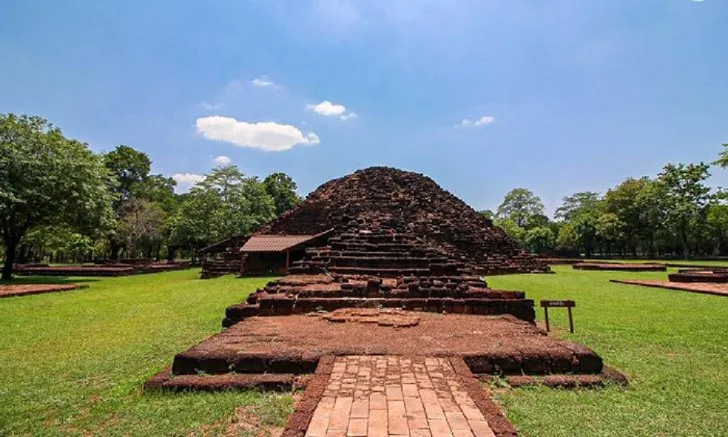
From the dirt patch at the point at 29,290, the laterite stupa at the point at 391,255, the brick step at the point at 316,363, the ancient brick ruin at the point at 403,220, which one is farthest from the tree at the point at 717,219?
the dirt patch at the point at 29,290

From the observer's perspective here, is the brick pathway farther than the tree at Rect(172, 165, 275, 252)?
No

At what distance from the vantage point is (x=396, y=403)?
10.6 ft

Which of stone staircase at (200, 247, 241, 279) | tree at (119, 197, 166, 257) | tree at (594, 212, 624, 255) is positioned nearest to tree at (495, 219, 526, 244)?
tree at (594, 212, 624, 255)

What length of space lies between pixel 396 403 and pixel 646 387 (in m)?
2.83

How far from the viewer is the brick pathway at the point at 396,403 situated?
2797mm

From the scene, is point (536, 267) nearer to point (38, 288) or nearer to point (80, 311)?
point (80, 311)

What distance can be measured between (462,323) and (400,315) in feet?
3.75

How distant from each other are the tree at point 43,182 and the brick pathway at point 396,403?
18754mm

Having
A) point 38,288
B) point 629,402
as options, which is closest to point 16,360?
point 629,402

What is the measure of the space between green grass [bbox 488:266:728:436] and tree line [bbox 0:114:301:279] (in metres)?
19.4

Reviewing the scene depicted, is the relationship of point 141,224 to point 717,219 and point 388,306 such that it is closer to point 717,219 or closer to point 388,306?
point 388,306

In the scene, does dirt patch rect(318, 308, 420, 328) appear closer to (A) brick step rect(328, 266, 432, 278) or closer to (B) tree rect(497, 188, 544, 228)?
(A) brick step rect(328, 266, 432, 278)

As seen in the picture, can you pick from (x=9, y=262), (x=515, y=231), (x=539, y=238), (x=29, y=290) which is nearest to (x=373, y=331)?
(x=29, y=290)

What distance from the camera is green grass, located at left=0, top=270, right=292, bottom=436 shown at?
3322mm
